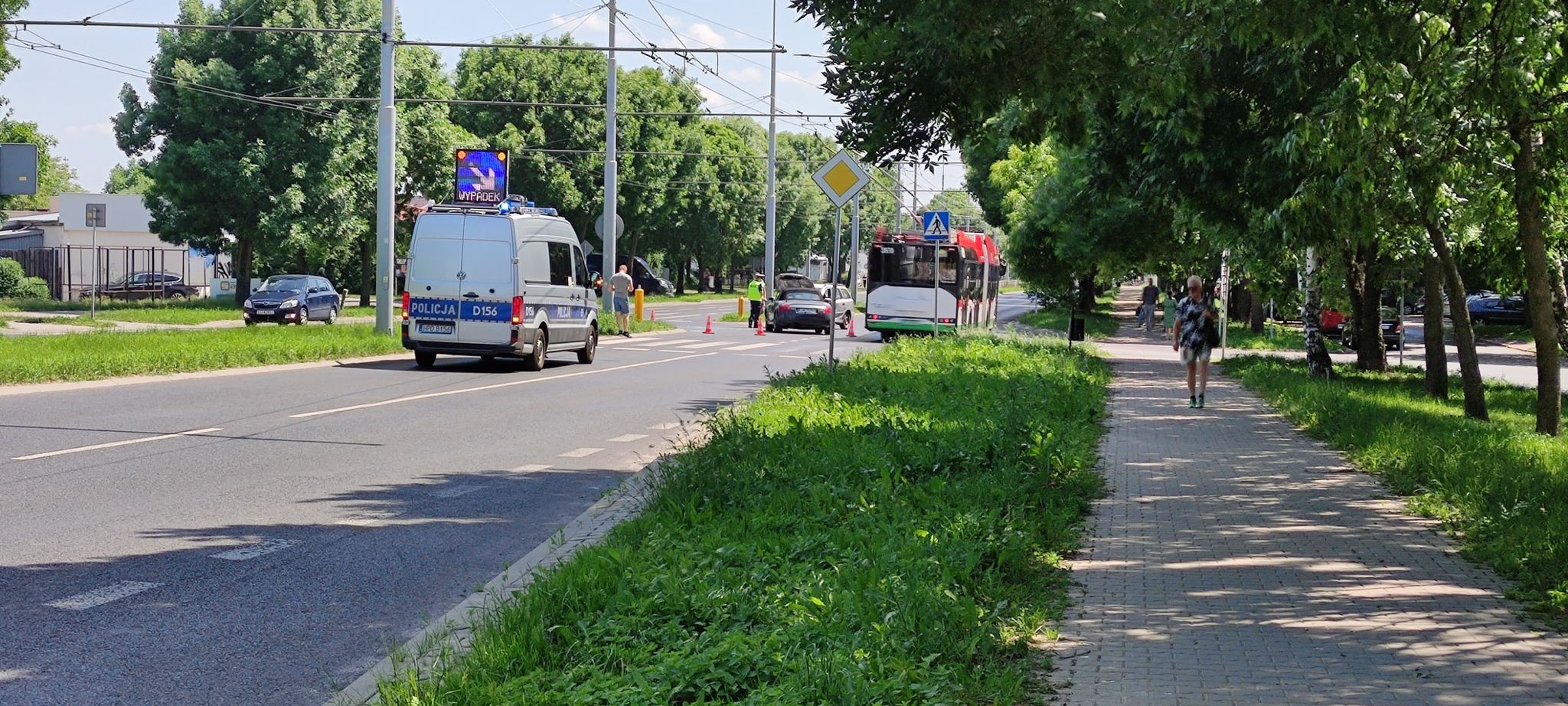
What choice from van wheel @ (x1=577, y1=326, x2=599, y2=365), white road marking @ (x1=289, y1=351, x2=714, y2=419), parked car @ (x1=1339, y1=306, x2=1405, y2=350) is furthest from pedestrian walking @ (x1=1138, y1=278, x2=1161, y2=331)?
van wheel @ (x1=577, y1=326, x2=599, y2=365)

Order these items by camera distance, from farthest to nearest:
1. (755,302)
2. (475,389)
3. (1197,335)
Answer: (755,302)
(475,389)
(1197,335)

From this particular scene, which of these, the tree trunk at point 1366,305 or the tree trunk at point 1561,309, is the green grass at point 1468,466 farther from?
the tree trunk at point 1366,305

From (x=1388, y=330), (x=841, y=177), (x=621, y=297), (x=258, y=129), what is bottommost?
(x=1388, y=330)

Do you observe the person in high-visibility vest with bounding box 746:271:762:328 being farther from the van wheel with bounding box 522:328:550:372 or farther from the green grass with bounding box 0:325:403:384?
the van wheel with bounding box 522:328:550:372

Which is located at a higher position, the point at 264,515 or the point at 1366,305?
the point at 1366,305

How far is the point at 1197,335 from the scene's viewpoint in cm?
1944

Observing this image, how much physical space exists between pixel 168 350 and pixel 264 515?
44.9 feet

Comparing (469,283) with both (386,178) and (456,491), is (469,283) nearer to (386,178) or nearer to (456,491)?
(386,178)

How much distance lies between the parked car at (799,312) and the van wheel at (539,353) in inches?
835

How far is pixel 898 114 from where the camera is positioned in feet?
34.0

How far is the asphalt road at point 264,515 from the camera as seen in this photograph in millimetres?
6031

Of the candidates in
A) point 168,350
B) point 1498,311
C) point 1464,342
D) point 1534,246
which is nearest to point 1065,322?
point 1498,311

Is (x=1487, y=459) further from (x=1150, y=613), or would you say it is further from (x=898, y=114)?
(x=1150, y=613)

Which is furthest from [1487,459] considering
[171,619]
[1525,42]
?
[171,619]
